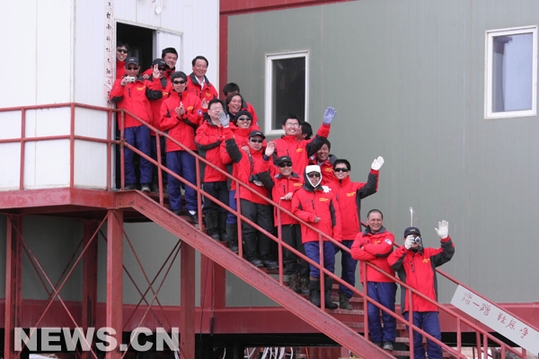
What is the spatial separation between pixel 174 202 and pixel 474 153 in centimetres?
482

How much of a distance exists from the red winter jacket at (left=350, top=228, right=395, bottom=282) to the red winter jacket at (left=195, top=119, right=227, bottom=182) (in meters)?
2.16

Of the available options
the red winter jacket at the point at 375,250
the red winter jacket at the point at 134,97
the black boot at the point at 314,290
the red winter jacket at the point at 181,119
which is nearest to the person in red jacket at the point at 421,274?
the red winter jacket at the point at 375,250

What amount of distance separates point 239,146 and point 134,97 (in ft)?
5.85

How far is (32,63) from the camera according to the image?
35.0 ft

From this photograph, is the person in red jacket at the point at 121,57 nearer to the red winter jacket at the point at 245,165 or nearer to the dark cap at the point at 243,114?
the dark cap at the point at 243,114

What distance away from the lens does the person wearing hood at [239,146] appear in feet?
32.0

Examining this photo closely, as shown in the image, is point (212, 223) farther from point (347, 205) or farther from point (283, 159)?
point (347, 205)

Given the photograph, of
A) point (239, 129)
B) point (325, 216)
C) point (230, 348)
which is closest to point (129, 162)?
point (239, 129)

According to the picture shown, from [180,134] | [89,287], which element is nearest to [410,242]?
[180,134]

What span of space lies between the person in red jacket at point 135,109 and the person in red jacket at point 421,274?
3.68 m

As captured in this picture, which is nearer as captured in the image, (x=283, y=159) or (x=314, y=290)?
(x=314, y=290)

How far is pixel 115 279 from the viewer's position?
10.4 m

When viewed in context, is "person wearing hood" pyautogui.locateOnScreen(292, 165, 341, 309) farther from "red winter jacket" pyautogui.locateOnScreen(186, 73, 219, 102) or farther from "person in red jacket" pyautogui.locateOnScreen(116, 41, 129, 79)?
"person in red jacket" pyautogui.locateOnScreen(116, 41, 129, 79)

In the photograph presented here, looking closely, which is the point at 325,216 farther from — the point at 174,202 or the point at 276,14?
the point at 276,14
